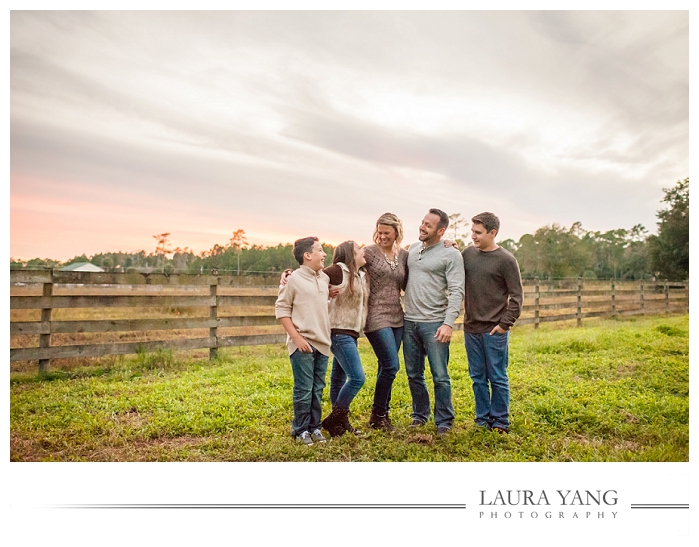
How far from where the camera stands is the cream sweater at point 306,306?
285 cm

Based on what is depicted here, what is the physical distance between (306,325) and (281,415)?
1055 millimetres

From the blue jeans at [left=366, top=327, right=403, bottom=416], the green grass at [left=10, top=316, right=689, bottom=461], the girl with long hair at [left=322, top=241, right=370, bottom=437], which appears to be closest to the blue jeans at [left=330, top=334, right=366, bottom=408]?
the girl with long hair at [left=322, top=241, right=370, bottom=437]

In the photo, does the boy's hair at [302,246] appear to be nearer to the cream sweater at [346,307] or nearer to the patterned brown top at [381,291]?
the cream sweater at [346,307]

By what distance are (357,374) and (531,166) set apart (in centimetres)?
341

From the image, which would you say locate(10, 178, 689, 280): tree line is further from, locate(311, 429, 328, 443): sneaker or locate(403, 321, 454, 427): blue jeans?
locate(311, 429, 328, 443): sneaker

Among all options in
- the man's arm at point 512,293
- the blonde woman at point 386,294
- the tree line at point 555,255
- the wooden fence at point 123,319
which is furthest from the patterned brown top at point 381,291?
the wooden fence at point 123,319

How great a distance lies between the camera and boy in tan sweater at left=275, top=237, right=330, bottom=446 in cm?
285

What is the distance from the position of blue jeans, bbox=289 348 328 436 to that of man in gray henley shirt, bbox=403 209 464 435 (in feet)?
1.99

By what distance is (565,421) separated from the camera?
136 inches

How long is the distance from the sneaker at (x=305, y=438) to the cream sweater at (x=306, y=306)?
526 millimetres

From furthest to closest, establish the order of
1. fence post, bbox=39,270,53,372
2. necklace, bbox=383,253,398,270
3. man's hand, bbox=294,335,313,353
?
fence post, bbox=39,270,53,372 → necklace, bbox=383,253,398,270 → man's hand, bbox=294,335,313,353
